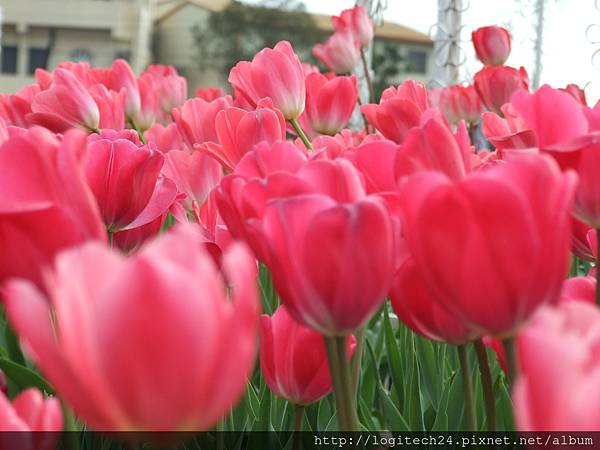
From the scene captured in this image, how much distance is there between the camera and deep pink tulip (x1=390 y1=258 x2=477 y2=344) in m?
0.28

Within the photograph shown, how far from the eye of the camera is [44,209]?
0.25 meters

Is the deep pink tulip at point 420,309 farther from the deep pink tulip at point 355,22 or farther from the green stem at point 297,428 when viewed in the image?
the deep pink tulip at point 355,22

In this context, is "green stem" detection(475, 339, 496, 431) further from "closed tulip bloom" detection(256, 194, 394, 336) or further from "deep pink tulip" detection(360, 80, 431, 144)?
"deep pink tulip" detection(360, 80, 431, 144)

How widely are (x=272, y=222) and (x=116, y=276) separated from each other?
0.25 ft

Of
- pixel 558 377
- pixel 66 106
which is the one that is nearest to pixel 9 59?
pixel 66 106

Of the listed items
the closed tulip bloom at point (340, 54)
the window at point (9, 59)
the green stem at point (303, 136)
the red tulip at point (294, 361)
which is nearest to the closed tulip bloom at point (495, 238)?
the red tulip at point (294, 361)

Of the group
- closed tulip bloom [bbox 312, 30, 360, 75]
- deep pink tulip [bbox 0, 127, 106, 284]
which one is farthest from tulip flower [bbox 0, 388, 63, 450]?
closed tulip bloom [bbox 312, 30, 360, 75]

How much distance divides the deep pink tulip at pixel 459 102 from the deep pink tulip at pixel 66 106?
679 mm

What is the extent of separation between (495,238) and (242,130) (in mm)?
291

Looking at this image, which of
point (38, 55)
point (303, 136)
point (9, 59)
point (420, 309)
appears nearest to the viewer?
point (420, 309)

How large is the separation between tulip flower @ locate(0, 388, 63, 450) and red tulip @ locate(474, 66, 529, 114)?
2.66 ft

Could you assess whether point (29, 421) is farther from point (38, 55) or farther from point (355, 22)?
point (38, 55)

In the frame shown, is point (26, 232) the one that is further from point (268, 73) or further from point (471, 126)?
point (471, 126)

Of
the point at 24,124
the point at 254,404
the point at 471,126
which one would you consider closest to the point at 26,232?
the point at 254,404
